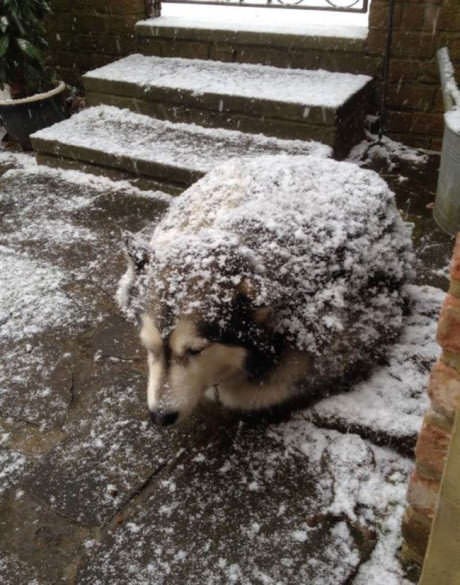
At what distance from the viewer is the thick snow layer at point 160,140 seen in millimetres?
4332

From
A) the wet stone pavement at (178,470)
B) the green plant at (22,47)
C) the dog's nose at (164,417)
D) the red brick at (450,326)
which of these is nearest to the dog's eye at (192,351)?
the dog's nose at (164,417)

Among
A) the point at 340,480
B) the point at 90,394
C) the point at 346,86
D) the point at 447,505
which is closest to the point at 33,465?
the point at 90,394

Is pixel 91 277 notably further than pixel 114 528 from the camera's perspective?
Yes

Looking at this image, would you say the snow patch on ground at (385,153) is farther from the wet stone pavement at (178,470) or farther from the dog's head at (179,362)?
the dog's head at (179,362)

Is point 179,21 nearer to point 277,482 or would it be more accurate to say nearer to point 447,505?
point 277,482

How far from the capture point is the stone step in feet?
15.5

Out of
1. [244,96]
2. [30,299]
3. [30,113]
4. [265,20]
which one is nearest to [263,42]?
[265,20]

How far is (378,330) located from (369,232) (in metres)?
0.53

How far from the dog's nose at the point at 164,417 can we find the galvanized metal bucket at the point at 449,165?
2472 mm

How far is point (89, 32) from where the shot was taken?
19.6 feet

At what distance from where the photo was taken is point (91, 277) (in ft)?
12.0

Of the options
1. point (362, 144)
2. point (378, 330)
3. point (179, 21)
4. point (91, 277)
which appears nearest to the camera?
point (378, 330)

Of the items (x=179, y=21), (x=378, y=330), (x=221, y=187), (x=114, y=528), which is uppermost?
(x=179, y=21)

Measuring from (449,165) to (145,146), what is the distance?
103 inches
